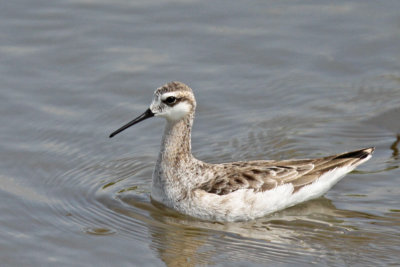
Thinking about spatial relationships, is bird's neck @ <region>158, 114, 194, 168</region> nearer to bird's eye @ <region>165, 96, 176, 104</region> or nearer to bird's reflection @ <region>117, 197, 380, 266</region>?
bird's eye @ <region>165, 96, 176, 104</region>

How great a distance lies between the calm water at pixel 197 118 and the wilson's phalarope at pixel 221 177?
0.21 m

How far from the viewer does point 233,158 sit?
13094 mm

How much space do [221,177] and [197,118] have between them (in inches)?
111

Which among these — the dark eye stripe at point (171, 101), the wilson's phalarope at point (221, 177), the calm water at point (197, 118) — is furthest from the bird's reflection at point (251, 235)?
the dark eye stripe at point (171, 101)

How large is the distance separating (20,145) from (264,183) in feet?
13.8

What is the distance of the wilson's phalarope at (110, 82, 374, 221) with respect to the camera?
11344 millimetres

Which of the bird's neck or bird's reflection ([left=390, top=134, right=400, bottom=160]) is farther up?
the bird's neck

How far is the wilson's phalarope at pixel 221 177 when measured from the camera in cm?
1134

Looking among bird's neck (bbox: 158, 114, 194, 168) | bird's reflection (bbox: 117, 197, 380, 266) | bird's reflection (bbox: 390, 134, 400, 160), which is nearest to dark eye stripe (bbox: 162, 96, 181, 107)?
bird's neck (bbox: 158, 114, 194, 168)

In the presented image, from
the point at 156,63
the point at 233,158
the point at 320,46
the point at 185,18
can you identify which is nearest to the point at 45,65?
the point at 156,63

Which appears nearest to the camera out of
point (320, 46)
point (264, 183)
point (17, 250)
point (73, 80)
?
point (17, 250)

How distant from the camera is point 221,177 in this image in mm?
11539

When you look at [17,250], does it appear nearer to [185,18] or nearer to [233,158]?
[233,158]

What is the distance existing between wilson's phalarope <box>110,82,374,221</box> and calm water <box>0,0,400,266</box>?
0.21m
